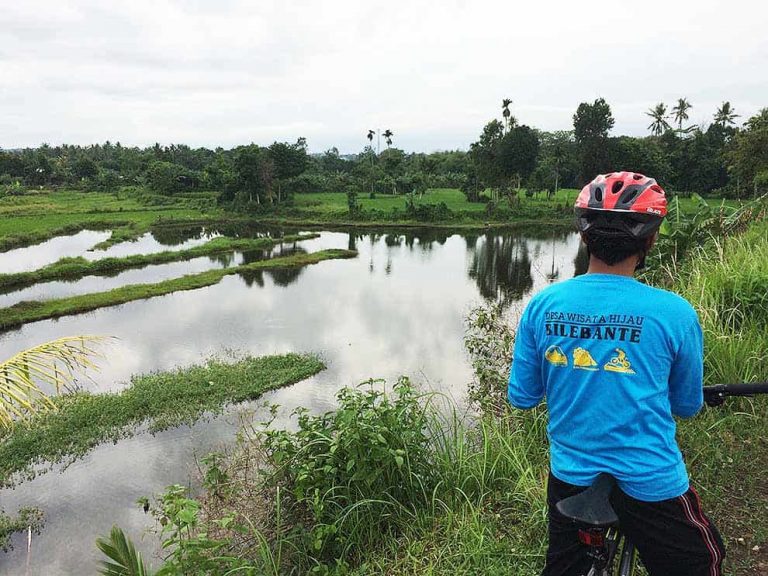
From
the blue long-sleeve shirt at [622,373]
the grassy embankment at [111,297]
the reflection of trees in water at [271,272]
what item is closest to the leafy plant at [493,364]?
the blue long-sleeve shirt at [622,373]

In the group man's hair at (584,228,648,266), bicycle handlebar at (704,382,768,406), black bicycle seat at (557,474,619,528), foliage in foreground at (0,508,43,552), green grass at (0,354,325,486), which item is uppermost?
man's hair at (584,228,648,266)

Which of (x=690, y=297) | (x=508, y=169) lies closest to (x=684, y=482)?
(x=690, y=297)

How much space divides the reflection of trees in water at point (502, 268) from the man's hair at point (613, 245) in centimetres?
1780

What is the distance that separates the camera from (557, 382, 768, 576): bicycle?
1.59 meters

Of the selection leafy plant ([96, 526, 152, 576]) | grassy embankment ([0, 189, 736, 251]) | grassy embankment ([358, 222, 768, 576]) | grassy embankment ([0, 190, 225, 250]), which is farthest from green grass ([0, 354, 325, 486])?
grassy embankment ([0, 189, 736, 251])

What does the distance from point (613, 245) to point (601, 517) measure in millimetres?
933

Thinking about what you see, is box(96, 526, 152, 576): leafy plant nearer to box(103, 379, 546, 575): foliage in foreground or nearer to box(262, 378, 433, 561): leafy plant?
box(103, 379, 546, 575): foliage in foreground

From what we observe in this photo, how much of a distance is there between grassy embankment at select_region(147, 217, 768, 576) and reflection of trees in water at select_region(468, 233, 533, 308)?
14505 mm

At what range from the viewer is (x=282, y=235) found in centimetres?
3872

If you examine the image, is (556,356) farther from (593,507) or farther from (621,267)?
(593,507)

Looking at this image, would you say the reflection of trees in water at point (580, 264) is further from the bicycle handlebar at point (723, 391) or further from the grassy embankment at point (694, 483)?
the bicycle handlebar at point (723, 391)

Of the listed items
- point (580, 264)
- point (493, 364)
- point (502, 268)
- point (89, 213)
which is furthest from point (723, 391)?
point (89, 213)

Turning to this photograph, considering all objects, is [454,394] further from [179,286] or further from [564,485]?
[179,286]

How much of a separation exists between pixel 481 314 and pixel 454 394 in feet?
10.0
